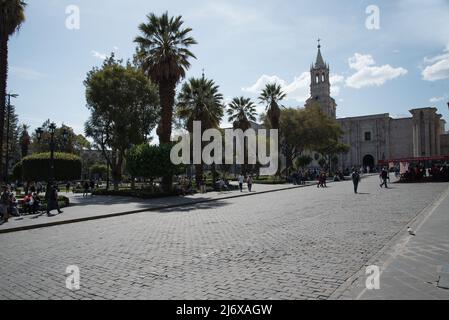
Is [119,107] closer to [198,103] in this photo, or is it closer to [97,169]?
[198,103]

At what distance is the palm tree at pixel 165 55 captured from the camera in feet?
88.4

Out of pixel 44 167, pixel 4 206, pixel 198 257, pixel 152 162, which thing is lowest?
pixel 198 257

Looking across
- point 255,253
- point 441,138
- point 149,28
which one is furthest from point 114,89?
point 441,138

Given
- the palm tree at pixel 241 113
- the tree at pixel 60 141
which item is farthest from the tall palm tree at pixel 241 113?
the tree at pixel 60 141

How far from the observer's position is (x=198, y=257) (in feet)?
23.8

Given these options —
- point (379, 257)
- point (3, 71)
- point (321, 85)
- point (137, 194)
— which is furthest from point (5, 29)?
point (321, 85)

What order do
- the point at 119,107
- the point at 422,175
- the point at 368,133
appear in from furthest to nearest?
the point at 368,133, the point at 422,175, the point at 119,107

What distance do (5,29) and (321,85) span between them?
90230 mm

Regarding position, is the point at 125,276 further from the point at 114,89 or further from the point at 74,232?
the point at 114,89

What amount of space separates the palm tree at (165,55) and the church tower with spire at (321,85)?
75.2 metres

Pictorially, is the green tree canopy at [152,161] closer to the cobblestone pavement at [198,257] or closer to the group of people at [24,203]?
the group of people at [24,203]

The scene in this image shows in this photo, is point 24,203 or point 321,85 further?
point 321,85

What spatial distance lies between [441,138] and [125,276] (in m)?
87.4
